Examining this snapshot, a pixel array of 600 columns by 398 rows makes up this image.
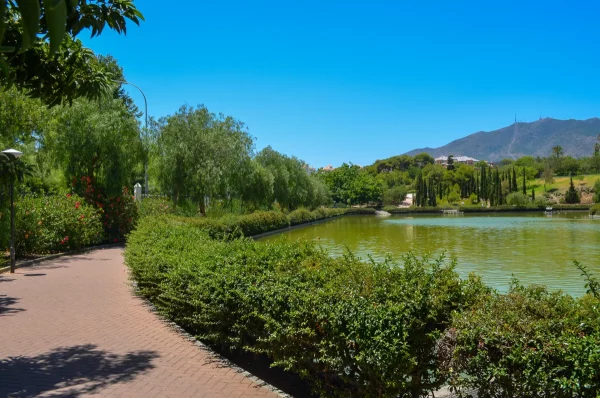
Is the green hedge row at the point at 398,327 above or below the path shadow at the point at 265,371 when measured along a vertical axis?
above

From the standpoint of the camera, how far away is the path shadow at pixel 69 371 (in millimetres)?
4906

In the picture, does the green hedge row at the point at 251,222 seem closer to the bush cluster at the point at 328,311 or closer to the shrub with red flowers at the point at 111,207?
the shrub with red flowers at the point at 111,207

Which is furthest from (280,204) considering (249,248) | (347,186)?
(347,186)

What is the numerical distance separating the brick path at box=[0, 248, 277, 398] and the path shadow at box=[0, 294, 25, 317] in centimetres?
2

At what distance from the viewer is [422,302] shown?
4.39 metres

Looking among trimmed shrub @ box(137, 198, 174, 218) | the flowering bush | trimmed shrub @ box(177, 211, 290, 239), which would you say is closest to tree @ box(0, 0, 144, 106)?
the flowering bush

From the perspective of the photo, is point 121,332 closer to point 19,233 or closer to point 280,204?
point 19,233

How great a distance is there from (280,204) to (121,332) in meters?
44.6

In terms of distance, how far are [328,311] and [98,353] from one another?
3389 millimetres

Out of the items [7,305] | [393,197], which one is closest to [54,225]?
[7,305]

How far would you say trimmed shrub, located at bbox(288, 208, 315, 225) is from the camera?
47.2 metres

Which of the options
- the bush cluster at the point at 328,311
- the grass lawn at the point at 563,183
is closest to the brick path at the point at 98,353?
the bush cluster at the point at 328,311

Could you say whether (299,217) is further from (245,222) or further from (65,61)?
(65,61)

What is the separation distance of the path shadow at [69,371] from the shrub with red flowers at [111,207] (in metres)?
16.2
